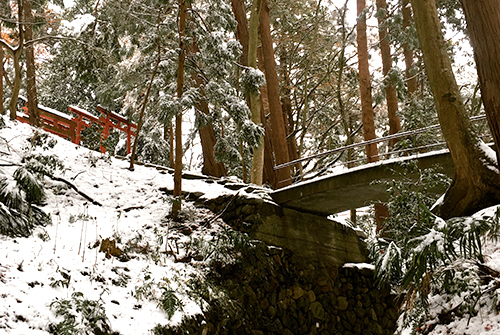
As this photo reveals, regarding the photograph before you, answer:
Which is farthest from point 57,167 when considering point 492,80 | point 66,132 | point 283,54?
point 283,54

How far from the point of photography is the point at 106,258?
5.95 meters

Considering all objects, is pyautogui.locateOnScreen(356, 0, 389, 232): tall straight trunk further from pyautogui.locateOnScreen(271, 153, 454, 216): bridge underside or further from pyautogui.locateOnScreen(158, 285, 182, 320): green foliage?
pyautogui.locateOnScreen(158, 285, 182, 320): green foliage

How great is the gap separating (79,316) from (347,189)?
189 inches

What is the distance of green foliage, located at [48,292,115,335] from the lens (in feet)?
13.9

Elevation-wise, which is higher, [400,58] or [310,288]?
[400,58]

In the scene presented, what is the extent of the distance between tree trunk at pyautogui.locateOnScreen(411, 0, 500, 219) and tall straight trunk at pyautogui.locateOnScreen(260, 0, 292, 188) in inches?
181

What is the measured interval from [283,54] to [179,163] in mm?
8453

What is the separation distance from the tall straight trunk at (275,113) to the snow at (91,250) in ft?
5.93

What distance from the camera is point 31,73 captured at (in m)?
11.2

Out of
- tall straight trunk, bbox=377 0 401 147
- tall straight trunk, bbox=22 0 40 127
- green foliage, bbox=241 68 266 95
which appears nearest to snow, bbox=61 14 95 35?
tall straight trunk, bbox=22 0 40 127

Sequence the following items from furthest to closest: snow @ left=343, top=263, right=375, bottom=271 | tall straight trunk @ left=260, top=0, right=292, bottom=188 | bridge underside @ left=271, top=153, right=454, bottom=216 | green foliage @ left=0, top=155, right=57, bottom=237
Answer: tall straight trunk @ left=260, top=0, right=292, bottom=188, snow @ left=343, top=263, right=375, bottom=271, bridge underside @ left=271, top=153, right=454, bottom=216, green foliage @ left=0, top=155, right=57, bottom=237

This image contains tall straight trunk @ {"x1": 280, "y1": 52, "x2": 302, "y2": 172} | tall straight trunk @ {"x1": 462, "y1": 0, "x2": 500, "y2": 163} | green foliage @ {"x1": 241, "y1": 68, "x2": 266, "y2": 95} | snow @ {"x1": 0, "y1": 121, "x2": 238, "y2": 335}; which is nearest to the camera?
tall straight trunk @ {"x1": 462, "y1": 0, "x2": 500, "y2": 163}

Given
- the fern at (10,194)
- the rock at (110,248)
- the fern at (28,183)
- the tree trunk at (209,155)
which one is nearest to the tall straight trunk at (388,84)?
the tree trunk at (209,155)

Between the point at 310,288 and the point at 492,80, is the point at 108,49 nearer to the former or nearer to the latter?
the point at 310,288
